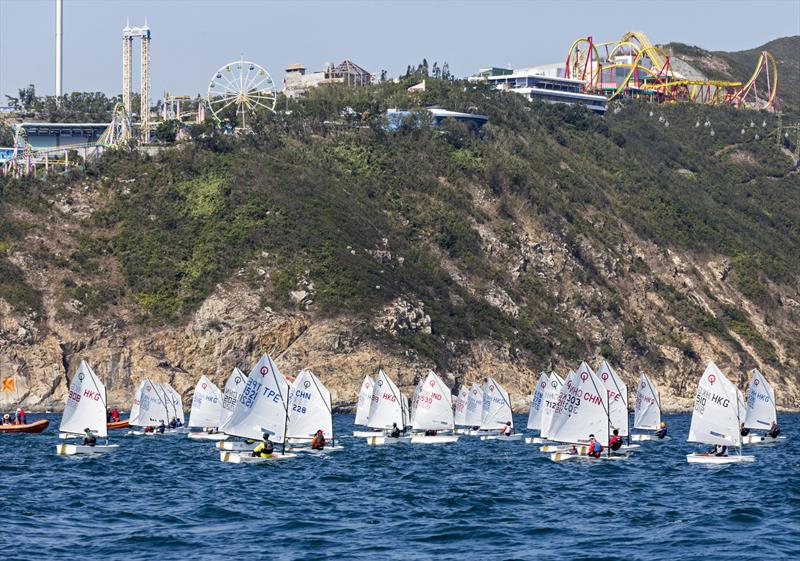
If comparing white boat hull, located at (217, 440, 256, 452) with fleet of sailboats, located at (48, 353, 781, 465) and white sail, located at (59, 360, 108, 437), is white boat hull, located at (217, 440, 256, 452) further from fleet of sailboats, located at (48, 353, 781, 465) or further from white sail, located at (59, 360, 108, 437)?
white sail, located at (59, 360, 108, 437)

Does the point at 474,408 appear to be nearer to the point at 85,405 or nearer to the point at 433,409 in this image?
the point at 433,409

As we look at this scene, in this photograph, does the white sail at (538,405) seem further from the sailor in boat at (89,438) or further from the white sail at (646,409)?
the sailor in boat at (89,438)

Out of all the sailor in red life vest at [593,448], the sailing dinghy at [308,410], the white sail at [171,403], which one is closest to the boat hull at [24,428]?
the white sail at [171,403]

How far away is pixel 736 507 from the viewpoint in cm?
5972

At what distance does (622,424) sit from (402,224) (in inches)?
3256

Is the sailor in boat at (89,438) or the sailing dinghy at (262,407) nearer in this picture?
the sailing dinghy at (262,407)

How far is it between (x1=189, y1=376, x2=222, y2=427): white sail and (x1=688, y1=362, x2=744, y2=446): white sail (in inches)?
1556

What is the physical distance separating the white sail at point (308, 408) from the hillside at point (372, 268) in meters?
57.5

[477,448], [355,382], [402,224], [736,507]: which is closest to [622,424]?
[477,448]

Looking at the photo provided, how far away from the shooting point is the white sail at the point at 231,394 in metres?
89.8

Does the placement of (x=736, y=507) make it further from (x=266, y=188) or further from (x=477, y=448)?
(x=266, y=188)

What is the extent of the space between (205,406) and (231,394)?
13.7m

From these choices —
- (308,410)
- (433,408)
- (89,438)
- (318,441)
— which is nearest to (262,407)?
(308,410)

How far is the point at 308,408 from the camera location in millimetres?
79125
